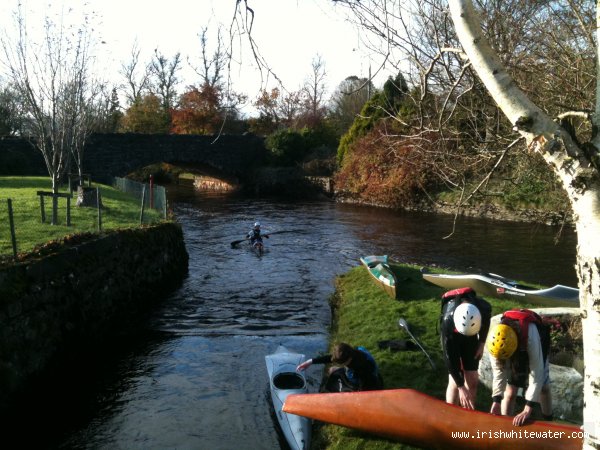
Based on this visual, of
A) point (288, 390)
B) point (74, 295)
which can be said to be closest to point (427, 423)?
point (288, 390)

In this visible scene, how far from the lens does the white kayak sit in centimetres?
648

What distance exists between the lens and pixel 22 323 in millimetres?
8164

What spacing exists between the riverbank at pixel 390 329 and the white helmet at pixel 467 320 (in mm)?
1436

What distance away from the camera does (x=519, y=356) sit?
499 centimetres

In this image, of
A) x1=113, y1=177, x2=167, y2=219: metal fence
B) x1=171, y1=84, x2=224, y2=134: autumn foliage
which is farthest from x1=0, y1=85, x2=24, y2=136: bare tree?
x1=113, y1=177, x2=167, y2=219: metal fence

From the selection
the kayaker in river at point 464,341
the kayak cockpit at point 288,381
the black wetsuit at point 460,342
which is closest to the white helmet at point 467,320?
the kayaker in river at point 464,341

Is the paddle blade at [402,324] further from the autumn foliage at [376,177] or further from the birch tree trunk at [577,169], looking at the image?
the autumn foliage at [376,177]

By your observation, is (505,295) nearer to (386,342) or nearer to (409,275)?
(409,275)

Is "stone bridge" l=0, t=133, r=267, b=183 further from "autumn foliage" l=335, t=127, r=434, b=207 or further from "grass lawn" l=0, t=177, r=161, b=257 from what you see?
"grass lawn" l=0, t=177, r=161, b=257

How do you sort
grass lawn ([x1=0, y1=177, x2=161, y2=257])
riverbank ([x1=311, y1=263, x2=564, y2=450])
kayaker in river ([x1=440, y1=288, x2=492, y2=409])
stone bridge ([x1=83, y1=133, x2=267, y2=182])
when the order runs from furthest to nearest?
stone bridge ([x1=83, y1=133, x2=267, y2=182]), grass lawn ([x1=0, y1=177, x2=161, y2=257]), riverbank ([x1=311, y1=263, x2=564, y2=450]), kayaker in river ([x1=440, y1=288, x2=492, y2=409])

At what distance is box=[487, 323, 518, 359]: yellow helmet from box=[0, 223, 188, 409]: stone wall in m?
6.44

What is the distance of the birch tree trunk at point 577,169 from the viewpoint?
9.37 feet

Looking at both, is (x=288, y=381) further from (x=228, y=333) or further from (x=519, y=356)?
(x=519, y=356)

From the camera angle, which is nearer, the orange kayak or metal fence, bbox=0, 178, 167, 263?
the orange kayak
